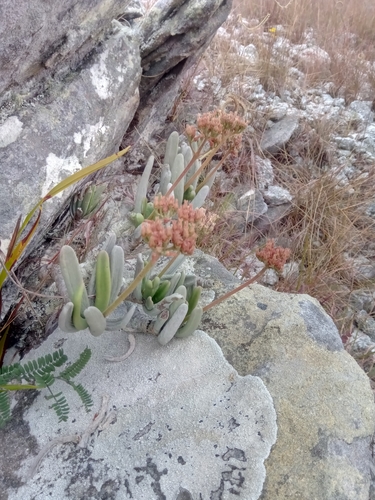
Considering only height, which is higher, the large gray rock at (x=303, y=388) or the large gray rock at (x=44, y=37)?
the large gray rock at (x=44, y=37)

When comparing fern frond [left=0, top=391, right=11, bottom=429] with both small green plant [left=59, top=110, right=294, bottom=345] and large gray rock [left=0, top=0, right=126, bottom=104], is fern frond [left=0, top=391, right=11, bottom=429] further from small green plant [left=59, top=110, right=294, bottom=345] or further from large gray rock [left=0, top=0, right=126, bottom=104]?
large gray rock [left=0, top=0, right=126, bottom=104]

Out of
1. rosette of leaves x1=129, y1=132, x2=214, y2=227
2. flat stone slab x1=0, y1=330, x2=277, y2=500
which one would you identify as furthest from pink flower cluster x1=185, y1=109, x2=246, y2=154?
flat stone slab x1=0, y1=330, x2=277, y2=500

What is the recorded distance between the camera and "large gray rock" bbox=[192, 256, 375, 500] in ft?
4.27

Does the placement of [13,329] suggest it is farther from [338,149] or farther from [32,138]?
[338,149]

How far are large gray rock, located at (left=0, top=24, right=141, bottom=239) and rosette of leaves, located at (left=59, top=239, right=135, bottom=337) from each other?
1.29 feet

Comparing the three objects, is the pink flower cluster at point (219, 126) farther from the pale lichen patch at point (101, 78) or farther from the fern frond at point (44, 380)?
the fern frond at point (44, 380)

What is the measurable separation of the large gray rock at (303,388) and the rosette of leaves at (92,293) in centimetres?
45

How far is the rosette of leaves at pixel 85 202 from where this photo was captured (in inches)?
84.5

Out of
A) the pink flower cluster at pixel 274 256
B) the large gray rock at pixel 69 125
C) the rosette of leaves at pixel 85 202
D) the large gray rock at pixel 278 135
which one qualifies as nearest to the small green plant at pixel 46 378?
the large gray rock at pixel 69 125

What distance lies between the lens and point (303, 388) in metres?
1.48

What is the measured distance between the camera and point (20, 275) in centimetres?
184

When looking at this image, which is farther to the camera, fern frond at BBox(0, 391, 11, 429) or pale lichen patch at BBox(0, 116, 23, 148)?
pale lichen patch at BBox(0, 116, 23, 148)

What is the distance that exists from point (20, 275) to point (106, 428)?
2.59 ft

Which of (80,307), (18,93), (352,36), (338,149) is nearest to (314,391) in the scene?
(80,307)
